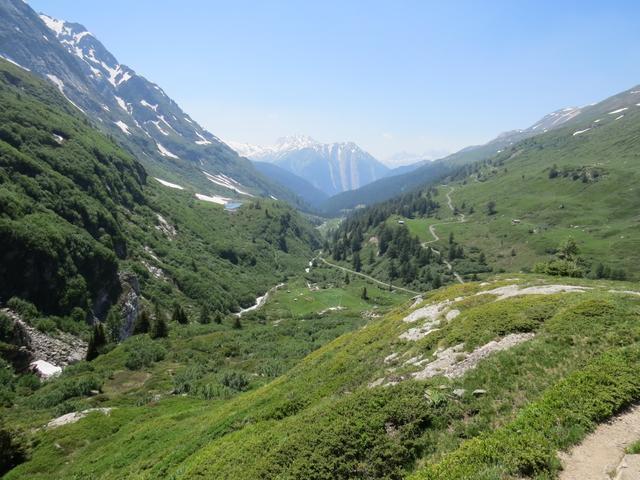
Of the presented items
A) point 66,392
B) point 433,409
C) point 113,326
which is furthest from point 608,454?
point 113,326

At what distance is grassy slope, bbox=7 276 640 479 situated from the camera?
13.3m

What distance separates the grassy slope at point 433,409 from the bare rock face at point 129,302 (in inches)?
3532

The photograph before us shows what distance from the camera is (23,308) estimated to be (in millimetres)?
83188

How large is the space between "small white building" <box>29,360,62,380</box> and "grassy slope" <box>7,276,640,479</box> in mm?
51232

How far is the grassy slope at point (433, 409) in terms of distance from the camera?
13.3 metres

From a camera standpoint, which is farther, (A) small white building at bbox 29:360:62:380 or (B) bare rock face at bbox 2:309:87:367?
(B) bare rock face at bbox 2:309:87:367

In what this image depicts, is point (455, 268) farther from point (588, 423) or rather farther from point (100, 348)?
point (588, 423)

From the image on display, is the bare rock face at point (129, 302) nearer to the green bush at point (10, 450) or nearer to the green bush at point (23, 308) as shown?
the green bush at point (23, 308)

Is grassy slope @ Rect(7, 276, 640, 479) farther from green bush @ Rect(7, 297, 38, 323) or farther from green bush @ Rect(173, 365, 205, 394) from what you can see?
green bush @ Rect(7, 297, 38, 323)

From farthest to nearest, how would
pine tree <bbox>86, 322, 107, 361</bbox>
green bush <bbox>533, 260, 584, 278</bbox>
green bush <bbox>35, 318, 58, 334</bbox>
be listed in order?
green bush <bbox>35, 318, 58, 334</bbox>
pine tree <bbox>86, 322, 107, 361</bbox>
green bush <bbox>533, 260, 584, 278</bbox>

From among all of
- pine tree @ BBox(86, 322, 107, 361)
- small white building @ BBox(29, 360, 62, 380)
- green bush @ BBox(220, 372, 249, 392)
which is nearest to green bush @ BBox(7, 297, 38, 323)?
small white building @ BBox(29, 360, 62, 380)

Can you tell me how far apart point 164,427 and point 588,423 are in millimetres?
31181

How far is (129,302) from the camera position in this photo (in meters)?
117

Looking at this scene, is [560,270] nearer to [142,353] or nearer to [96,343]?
[142,353]
